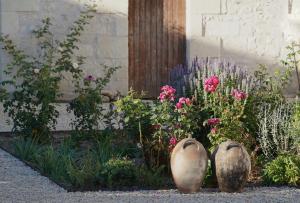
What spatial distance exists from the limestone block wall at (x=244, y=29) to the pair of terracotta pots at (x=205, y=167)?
501cm

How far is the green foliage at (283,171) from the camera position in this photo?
24.4 ft

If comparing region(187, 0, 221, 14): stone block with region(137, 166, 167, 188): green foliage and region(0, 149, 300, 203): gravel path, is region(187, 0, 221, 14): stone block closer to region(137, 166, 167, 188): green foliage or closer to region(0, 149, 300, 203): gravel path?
region(137, 166, 167, 188): green foliage

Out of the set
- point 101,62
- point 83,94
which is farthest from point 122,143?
point 101,62

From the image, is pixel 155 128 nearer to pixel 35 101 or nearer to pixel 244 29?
pixel 35 101

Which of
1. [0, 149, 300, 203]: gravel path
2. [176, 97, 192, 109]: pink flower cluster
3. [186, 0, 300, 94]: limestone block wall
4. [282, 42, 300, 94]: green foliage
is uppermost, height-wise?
[186, 0, 300, 94]: limestone block wall

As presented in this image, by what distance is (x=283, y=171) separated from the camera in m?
7.53

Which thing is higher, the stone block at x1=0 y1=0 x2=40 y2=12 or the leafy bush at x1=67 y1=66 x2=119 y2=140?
the stone block at x1=0 y1=0 x2=40 y2=12

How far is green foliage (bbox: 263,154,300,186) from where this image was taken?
744cm

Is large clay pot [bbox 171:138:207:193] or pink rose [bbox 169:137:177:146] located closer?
large clay pot [bbox 171:138:207:193]

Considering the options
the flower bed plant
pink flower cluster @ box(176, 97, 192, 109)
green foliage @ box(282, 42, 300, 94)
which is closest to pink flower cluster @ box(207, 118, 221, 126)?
the flower bed plant

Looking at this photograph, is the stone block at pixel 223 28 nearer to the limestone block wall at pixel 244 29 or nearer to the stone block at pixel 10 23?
the limestone block wall at pixel 244 29

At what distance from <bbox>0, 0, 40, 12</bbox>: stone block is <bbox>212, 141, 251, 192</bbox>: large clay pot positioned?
16.9 feet

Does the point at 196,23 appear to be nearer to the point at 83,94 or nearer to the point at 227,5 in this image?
the point at 227,5

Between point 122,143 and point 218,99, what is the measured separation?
1277mm
